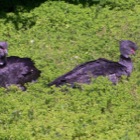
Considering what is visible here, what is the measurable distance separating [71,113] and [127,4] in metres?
4.40

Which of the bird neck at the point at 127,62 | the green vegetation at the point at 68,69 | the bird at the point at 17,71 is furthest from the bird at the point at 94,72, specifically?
the bird at the point at 17,71

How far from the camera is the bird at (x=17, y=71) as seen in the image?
A: 8.11 metres

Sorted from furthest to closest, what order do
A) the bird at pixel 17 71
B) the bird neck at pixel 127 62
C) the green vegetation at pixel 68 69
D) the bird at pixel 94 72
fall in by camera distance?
1. the bird neck at pixel 127 62
2. the bird at pixel 17 71
3. the bird at pixel 94 72
4. the green vegetation at pixel 68 69

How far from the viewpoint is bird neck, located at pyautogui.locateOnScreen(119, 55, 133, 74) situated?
8.44 meters

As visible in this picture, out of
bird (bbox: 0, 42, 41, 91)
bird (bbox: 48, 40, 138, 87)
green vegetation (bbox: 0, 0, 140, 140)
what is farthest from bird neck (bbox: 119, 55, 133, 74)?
bird (bbox: 0, 42, 41, 91)

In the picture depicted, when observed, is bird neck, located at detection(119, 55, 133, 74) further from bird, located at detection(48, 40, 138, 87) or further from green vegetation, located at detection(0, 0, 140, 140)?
green vegetation, located at detection(0, 0, 140, 140)

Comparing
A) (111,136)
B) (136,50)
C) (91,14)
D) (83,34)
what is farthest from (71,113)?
(91,14)

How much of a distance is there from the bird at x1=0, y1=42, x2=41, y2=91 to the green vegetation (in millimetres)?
182

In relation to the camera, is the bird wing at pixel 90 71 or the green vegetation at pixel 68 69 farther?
the bird wing at pixel 90 71

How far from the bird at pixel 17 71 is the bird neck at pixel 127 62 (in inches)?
54.5

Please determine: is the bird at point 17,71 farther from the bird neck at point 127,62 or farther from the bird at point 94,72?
the bird neck at point 127,62

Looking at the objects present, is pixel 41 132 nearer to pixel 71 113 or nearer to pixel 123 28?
pixel 71 113

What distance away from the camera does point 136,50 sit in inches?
361

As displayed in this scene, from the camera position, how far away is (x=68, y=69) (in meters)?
8.79
